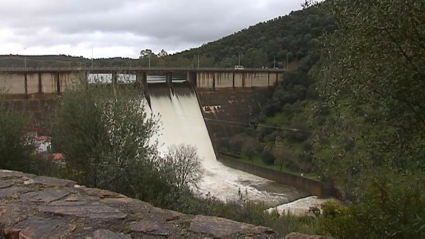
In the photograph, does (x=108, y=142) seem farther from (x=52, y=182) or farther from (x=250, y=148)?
(x=250, y=148)

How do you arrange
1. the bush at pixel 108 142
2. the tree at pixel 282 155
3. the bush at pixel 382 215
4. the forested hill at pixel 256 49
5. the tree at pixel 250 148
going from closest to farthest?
the bush at pixel 382 215 < the bush at pixel 108 142 < the tree at pixel 282 155 < the tree at pixel 250 148 < the forested hill at pixel 256 49

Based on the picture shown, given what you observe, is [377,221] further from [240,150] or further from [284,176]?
[240,150]

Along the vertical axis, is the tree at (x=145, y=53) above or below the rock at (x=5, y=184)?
above

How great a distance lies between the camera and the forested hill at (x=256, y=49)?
44.4 meters

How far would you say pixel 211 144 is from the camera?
28.5 metres

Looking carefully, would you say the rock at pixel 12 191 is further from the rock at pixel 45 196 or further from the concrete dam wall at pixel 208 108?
the concrete dam wall at pixel 208 108

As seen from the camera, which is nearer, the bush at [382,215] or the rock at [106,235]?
the rock at [106,235]

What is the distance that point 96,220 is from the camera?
2.74 m

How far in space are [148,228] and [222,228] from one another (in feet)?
1.56

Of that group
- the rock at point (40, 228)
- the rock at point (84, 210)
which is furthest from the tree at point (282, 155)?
the rock at point (40, 228)

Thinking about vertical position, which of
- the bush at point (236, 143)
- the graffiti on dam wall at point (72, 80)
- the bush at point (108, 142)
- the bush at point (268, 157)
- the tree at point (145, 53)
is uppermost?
the tree at point (145, 53)

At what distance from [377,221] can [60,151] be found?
7.25 meters

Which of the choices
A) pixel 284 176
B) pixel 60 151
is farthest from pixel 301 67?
pixel 60 151

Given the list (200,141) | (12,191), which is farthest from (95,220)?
(200,141)
